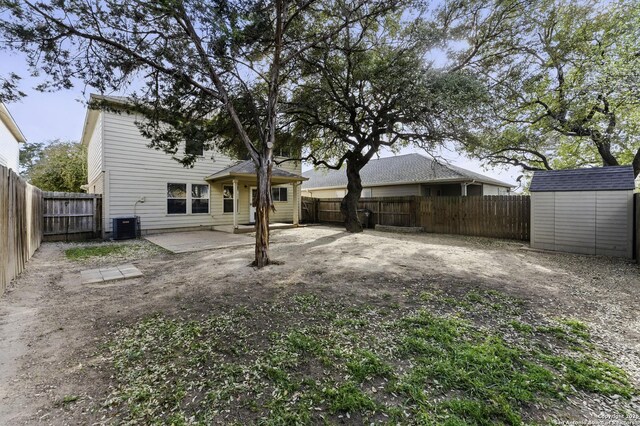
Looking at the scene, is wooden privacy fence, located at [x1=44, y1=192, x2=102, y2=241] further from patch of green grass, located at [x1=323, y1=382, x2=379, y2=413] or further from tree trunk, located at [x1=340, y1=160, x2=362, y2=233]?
patch of green grass, located at [x1=323, y1=382, x2=379, y2=413]

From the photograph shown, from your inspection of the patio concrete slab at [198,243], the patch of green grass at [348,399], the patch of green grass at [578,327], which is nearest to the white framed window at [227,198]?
the patio concrete slab at [198,243]

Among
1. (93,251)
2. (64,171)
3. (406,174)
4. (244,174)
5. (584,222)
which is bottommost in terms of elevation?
(93,251)

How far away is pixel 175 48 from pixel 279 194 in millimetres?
10528

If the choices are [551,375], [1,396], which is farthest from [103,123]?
[551,375]

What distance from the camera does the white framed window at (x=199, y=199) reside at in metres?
12.9

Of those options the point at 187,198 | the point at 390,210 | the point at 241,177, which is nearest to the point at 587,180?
the point at 390,210

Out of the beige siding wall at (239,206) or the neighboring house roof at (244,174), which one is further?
the beige siding wall at (239,206)

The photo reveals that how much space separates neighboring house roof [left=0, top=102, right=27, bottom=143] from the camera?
384 inches

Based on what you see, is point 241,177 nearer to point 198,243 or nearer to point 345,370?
point 198,243

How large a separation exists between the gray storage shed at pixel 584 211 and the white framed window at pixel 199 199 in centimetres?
1299

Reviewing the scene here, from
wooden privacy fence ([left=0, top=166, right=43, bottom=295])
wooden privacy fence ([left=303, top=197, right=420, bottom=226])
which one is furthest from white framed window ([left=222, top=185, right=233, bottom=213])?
wooden privacy fence ([left=0, top=166, right=43, bottom=295])

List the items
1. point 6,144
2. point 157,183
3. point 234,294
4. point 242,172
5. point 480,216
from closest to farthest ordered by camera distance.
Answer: point 234,294, point 480,216, point 6,144, point 242,172, point 157,183

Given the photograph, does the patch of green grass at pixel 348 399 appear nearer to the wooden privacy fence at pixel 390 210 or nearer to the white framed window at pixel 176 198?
the wooden privacy fence at pixel 390 210

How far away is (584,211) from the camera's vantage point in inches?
290
